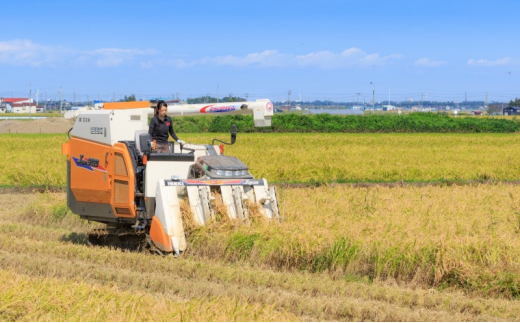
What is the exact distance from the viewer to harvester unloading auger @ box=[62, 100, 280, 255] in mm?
10359

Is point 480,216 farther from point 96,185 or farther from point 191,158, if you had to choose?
point 96,185

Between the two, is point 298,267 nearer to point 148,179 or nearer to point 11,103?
point 148,179

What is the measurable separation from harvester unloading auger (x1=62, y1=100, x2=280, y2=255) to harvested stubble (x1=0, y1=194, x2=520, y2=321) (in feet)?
2.04

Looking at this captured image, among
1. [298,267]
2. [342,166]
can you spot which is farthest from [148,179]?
[342,166]

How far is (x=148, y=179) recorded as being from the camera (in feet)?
35.2

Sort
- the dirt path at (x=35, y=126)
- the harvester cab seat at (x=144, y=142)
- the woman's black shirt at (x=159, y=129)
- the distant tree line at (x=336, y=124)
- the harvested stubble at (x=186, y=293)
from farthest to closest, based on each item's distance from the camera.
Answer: the dirt path at (x=35, y=126), the distant tree line at (x=336, y=124), the woman's black shirt at (x=159, y=129), the harvester cab seat at (x=144, y=142), the harvested stubble at (x=186, y=293)

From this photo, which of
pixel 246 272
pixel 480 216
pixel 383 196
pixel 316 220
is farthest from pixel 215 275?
pixel 383 196

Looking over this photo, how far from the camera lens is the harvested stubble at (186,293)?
6691 millimetres

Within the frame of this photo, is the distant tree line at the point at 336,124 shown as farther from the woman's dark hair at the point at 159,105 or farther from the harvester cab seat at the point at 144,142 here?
the harvester cab seat at the point at 144,142

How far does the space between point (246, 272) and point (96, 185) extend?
351 cm

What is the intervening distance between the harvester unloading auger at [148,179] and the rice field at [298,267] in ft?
1.25

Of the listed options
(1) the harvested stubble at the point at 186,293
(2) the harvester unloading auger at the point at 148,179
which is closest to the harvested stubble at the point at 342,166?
(2) the harvester unloading auger at the point at 148,179

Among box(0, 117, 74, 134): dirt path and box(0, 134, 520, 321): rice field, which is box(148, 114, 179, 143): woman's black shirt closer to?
box(0, 134, 520, 321): rice field

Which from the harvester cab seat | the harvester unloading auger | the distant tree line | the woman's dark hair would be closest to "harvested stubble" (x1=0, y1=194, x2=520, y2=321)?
the harvester unloading auger
